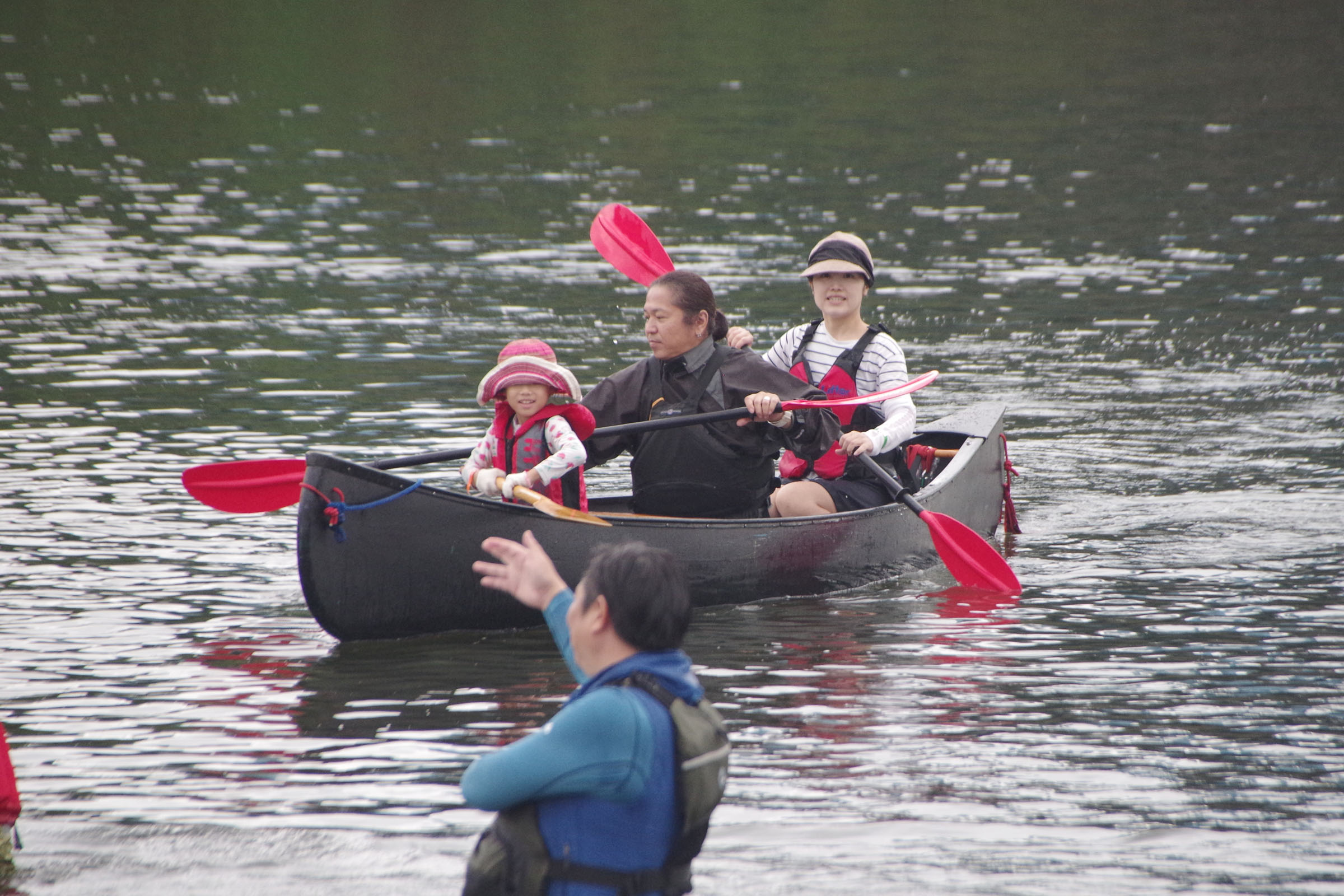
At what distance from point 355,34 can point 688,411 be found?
110ft

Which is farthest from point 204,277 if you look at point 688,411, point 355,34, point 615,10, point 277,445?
point 615,10

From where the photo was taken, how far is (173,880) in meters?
4.88

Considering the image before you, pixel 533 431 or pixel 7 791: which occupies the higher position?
pixel 533 431

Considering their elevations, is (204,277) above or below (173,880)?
above

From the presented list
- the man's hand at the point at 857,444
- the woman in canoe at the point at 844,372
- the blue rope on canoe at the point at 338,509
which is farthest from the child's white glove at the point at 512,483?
the man's hand at the point at 857,444

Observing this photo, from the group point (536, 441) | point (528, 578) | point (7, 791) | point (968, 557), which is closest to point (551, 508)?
point (536, 441)

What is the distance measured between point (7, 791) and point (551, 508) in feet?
9.31

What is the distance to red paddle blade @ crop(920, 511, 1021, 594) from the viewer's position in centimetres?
800

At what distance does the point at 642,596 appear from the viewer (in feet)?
11.0

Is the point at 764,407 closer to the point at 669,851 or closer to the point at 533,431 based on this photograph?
the point at 533,431

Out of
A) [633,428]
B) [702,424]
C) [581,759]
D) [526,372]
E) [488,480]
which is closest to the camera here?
[581,759]

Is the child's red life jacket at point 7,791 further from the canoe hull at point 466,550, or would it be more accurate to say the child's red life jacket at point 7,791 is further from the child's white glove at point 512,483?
the child's white glove at point 512,483

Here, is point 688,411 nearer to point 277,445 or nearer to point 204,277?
point 277,445

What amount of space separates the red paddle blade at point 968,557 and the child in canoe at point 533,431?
175cm
